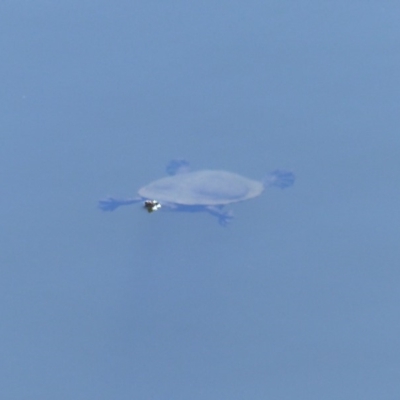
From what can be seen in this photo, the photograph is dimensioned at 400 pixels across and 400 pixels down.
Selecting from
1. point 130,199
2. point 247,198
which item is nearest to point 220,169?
point 247,198

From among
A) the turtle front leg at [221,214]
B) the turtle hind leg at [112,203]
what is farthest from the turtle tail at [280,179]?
the turtle hind leg at [112,203]

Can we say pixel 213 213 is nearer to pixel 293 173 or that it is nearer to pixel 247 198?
pixel 247 198

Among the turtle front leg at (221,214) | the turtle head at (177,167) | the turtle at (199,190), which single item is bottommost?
the turtle front leg at (221,214)

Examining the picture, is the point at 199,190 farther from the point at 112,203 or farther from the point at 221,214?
the point at 112,203

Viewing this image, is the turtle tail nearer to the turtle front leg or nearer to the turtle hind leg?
the turtle front leg

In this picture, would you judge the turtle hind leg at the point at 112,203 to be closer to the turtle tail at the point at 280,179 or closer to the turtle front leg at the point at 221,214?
the turtle front leg at the point at 221,214

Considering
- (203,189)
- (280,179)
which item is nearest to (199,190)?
(203,189)
